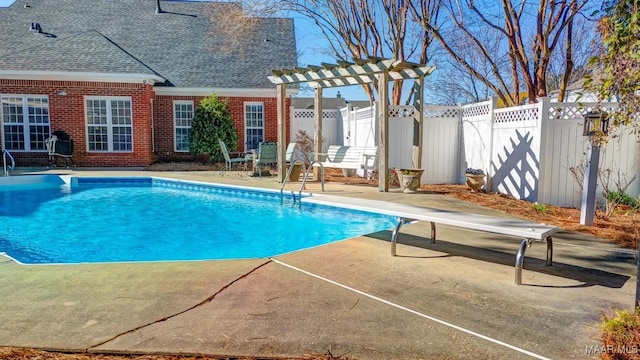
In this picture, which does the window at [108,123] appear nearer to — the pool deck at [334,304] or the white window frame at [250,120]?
the white window frame at [250,120]

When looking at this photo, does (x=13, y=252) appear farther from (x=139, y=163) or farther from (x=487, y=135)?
(x=139, y=163)

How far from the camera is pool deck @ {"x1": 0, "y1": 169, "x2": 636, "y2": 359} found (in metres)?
2.53

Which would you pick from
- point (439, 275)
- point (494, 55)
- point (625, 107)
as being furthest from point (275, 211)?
point (494, 55)

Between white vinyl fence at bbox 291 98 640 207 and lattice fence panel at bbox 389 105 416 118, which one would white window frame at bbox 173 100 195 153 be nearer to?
white vinyl fence at bbox 291 98 640 207

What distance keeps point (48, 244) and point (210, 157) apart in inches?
379

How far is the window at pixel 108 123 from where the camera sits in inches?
554

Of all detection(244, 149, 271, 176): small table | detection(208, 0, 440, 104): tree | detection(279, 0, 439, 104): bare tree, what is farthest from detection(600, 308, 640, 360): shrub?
detection(279, 0, 439, 104): bare tree

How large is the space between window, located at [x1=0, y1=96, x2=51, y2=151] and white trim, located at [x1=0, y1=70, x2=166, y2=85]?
0.66 meters

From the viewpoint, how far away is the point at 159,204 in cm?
880

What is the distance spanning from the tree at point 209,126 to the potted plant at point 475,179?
8554 mm

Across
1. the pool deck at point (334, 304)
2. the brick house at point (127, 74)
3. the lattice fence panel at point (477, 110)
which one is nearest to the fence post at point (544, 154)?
the lattice fence panel at point (477, 110)

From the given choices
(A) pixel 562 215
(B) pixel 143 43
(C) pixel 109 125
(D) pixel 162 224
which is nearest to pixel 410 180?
(A) pixel 562 215

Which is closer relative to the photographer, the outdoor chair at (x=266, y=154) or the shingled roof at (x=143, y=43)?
the outdoor chair at (x=266, y=154)

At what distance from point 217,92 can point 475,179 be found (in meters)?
10.0
